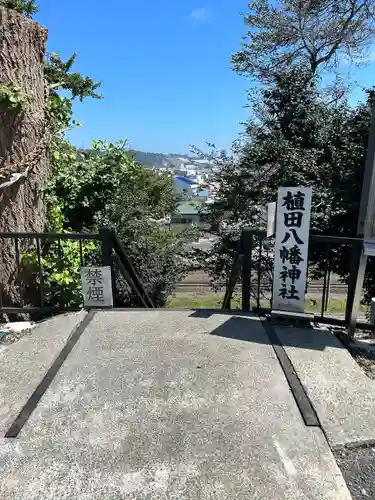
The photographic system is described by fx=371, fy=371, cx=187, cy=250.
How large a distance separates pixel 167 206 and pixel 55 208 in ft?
15.4

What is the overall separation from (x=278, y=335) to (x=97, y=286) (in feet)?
6.13

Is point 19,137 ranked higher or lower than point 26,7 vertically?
lower

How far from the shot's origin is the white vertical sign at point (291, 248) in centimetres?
337

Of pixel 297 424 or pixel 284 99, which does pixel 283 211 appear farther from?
pixel 284 99

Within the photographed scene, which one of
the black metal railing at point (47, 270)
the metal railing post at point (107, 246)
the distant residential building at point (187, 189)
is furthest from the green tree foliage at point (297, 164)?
the metal railing post at point (107, 246)

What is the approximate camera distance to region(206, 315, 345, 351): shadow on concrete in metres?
3.18

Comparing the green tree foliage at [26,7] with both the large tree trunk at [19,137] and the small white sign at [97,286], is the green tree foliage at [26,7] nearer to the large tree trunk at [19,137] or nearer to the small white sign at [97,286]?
the large tree trunk at [19,137]

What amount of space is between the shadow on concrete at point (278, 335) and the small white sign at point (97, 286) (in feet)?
3.96

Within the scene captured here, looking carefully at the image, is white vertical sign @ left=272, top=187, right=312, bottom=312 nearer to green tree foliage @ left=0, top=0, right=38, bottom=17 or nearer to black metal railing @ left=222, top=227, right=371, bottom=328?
black metal railing @ left=222, top=227, right=371, bottom=328

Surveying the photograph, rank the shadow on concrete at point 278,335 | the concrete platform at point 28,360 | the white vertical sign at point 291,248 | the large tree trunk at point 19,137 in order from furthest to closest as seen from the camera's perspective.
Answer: the large tree trunk at point 19,137 < the white vertical sign at point 291,248 < the shadow on concrete at point 278,335 < the concrete platform at point 28,360

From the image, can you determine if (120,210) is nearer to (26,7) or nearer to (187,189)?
(26,7)

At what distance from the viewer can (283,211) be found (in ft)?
11.2

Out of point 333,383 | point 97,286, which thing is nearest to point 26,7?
point 97,286

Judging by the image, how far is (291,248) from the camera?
11.4 feet
